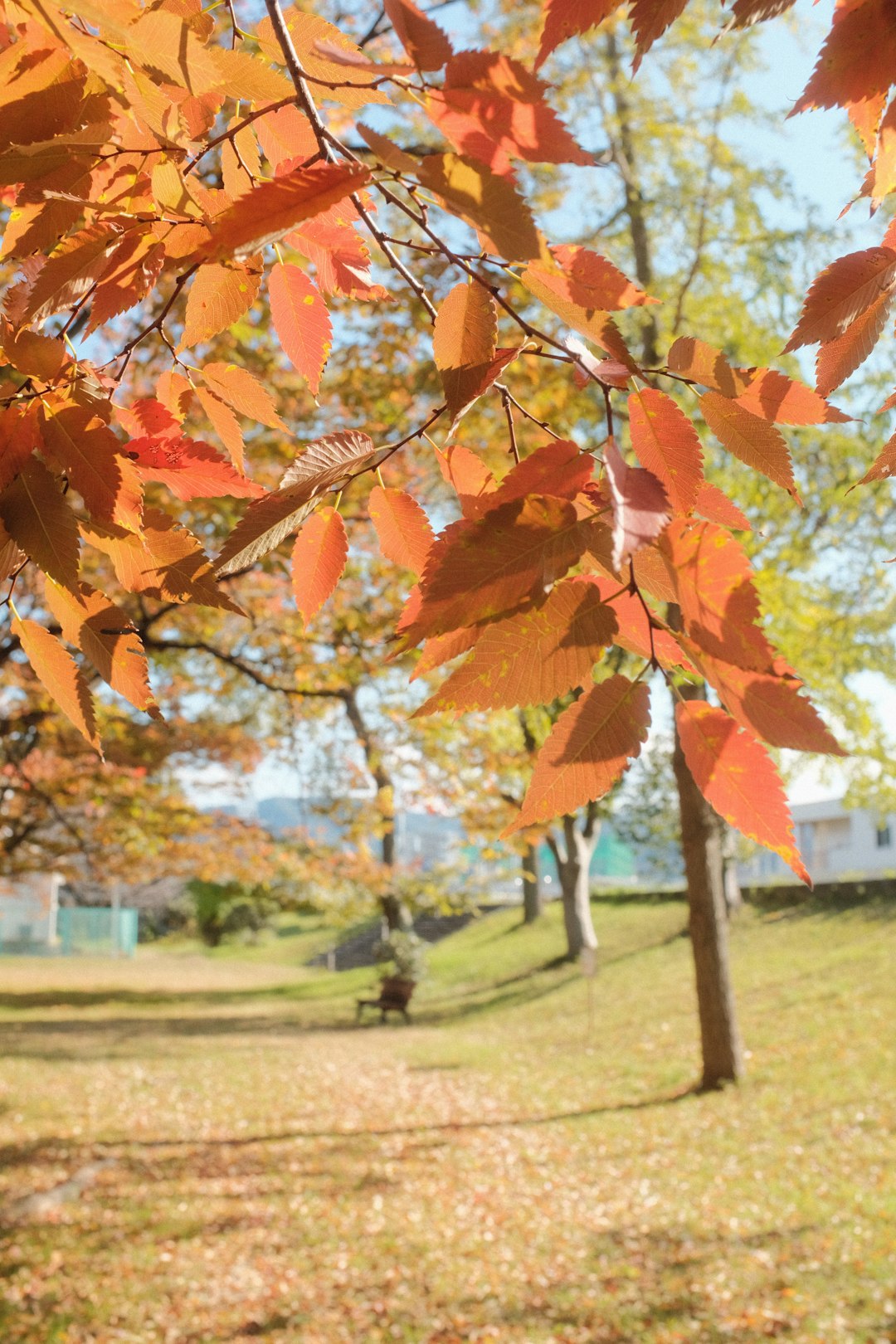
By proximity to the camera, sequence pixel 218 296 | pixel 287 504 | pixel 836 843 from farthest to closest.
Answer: pixel 836 843, pixel 218 296, pixel 287 504

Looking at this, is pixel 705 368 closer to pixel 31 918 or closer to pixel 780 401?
pixel 780 401

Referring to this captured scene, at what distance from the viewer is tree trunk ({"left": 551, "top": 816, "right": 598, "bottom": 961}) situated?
663 inches

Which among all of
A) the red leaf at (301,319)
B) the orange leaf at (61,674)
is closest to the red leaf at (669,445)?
the red leaf at (301,319)

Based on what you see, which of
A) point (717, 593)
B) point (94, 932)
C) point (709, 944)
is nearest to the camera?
point (717, 593)

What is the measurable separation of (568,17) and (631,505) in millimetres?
387

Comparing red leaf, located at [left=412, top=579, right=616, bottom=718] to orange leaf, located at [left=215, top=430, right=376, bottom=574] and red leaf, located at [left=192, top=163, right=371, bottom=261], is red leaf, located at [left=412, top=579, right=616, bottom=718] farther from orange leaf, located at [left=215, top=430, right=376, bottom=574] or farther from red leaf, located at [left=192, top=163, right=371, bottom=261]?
red leaf, located at [left=192, top=163, right=371, bottom=261]

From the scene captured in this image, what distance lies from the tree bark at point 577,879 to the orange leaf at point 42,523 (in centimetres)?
1604

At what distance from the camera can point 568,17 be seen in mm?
680

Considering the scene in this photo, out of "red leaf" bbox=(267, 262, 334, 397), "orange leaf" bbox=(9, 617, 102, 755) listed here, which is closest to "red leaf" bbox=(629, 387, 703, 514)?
"red leaf" bbox=(267, 262, 334, 397)

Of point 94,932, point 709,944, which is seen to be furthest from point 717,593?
point 94,932

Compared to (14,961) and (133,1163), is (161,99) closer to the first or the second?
(133,1163)

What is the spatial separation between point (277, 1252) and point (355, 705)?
5.75 m

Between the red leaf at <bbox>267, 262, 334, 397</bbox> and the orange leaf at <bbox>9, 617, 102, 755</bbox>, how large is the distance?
0.33 meters

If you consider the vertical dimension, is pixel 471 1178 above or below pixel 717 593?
below
